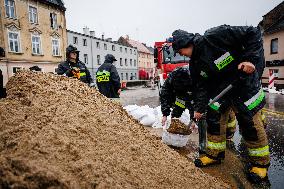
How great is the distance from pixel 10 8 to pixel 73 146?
23.1 meters

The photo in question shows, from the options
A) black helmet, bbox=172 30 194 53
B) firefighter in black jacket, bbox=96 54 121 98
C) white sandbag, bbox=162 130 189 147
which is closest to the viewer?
black helmet, bbox=172 30 194 53

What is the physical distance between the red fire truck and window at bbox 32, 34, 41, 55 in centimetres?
1626

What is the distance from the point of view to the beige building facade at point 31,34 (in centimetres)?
1997

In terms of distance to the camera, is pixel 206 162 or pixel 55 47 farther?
pixel 55 47

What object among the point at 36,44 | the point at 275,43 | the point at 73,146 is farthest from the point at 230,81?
the point at 36,44

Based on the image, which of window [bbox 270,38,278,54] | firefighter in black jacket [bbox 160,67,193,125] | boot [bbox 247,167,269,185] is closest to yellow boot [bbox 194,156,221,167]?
boot [bbox 247,167,269,185]

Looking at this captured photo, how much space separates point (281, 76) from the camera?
18.6 metres

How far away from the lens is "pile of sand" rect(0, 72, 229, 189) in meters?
1.40

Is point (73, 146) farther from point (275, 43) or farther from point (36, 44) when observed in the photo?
point (36, 44)

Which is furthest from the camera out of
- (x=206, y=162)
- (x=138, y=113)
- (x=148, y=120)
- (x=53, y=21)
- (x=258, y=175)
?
(x=53, y=21)

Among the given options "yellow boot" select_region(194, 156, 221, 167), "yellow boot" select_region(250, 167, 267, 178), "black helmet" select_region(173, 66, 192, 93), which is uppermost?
"black helmet" select_region(173, 66, 192, 93)

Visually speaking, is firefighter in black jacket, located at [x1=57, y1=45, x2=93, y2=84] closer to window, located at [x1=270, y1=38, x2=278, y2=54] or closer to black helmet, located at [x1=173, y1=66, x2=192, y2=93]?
black helmet, located at [x1=173, y1=66, x2=192, y2=93]

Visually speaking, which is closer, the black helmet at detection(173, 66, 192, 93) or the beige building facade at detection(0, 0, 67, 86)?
the black helmet at detection(173, 66, 192, 93)

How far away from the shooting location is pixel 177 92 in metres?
4.00
